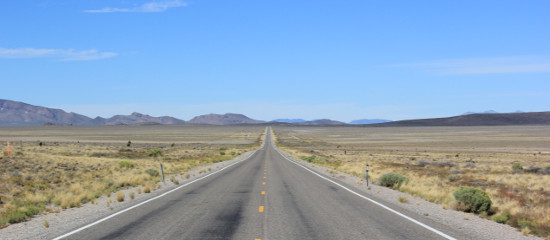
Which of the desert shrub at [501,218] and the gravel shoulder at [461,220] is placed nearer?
the gravel shoulder at [461,220]

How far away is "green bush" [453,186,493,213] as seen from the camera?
1498 centimetres

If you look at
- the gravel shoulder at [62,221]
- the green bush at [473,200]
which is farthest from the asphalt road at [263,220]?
the green bush at [473,200]

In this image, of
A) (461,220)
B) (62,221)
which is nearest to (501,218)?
(461,220)

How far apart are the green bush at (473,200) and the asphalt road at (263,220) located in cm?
212

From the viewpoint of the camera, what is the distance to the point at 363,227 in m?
11.7

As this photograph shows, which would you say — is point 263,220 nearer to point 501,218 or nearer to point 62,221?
point 62,221

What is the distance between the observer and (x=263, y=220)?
41.9ft

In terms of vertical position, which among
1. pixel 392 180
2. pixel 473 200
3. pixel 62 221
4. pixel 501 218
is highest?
pixel 473 200

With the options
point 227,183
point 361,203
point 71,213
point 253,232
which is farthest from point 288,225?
point 227,183

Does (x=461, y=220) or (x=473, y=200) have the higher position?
(x=473, y=200)

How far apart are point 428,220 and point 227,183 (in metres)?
13.8

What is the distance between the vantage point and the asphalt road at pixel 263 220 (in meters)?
10.8

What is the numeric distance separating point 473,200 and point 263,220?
709 centimetres

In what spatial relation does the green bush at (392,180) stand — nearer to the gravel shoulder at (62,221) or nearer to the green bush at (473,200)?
the green bush at (473,200)
